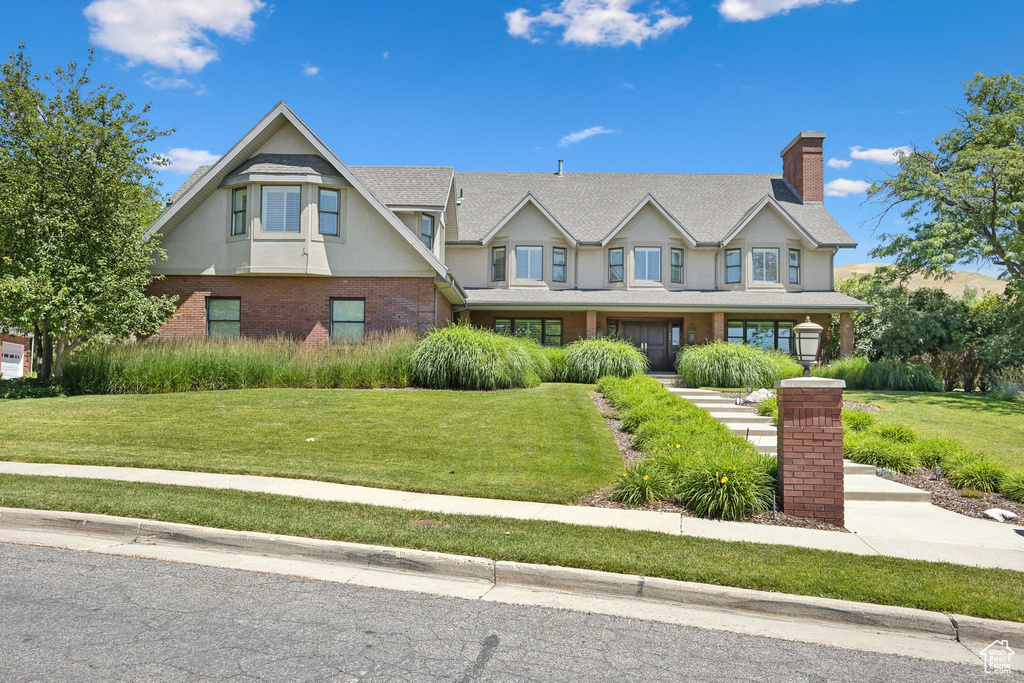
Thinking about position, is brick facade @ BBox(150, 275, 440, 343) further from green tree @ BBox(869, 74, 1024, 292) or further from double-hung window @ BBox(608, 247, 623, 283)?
green tree @ BBox(869, 74, 1024, 292)

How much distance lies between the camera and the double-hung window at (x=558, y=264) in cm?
2778

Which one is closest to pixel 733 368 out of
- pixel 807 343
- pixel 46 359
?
pixel 807 343

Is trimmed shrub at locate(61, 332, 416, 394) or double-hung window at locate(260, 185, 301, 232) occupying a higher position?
double-hung window at locate(260, 185, 301, 232)

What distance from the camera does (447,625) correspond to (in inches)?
182

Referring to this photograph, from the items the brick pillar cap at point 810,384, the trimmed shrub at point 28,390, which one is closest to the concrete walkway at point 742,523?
the brick pillar cap at point 810,384

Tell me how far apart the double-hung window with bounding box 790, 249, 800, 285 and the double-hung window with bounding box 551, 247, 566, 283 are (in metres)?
9.07

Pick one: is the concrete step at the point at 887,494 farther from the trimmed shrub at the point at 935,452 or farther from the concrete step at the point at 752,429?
the concrete step at the point at 752,429

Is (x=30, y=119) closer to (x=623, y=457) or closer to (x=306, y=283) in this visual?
(x=306, y=283)

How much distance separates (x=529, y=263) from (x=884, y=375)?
1309 cm

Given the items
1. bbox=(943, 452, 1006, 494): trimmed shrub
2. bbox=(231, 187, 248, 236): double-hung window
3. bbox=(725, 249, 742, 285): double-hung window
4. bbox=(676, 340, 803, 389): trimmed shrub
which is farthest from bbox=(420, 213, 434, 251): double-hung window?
bbox=(943, 452, 1006, 494): trimmed shrub

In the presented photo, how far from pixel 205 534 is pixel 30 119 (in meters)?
15.7

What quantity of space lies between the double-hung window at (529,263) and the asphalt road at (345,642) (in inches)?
899

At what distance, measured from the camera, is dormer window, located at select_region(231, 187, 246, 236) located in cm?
2031

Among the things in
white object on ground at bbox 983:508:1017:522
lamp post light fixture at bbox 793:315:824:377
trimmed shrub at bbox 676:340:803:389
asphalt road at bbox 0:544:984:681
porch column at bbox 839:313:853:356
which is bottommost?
white object on ground at bbox 983:508:1017:522
